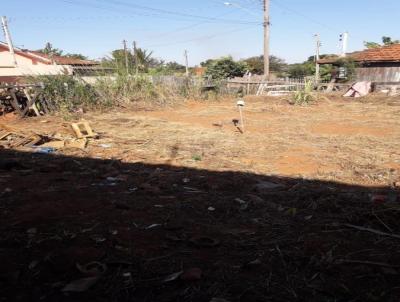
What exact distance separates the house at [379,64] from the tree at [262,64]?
13.7m

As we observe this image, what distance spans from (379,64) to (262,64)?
59.0 ft

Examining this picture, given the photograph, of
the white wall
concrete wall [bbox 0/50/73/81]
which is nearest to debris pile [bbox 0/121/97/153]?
the white wall

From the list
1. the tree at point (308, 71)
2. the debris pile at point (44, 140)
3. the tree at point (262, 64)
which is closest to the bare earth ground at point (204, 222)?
the debris pile at point (44, 140)

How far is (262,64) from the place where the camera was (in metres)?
40.6

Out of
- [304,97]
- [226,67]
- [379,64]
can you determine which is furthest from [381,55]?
[226,67]

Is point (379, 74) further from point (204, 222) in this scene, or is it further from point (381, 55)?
point (204, 222)

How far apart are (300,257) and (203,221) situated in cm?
113

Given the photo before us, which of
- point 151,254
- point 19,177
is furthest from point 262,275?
point 19,177

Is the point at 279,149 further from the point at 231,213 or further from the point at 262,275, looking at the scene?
the point at 262,275

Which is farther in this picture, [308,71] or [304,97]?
[308,71]

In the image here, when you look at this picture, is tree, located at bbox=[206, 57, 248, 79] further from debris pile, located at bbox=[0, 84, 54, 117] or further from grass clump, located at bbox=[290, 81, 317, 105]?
debris pile, located at bbox=[0, 84, 54, 117]

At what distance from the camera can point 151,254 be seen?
275cm

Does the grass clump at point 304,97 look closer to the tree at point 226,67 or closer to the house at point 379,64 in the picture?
the house at point 379,64

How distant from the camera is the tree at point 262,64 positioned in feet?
128
